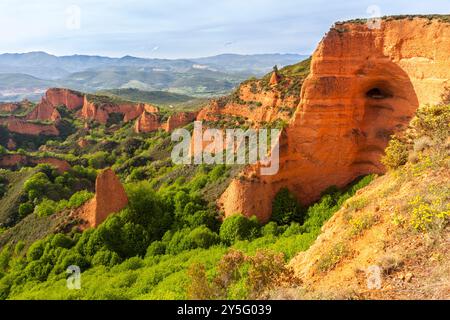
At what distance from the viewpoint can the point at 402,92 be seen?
24359mm

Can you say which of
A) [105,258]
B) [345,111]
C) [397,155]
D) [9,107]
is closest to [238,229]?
[105,258]

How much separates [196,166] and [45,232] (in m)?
15.6

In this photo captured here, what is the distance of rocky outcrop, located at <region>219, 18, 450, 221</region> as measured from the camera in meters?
23.6

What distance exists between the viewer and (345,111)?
2553cm

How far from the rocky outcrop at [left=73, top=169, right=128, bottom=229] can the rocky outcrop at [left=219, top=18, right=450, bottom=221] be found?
23.6ft

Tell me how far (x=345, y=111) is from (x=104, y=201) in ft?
56.7

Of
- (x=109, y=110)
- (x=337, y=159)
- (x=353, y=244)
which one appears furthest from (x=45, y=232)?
(x=109, y=110)

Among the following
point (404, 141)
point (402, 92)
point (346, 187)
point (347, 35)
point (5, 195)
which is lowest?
point (5, 195)

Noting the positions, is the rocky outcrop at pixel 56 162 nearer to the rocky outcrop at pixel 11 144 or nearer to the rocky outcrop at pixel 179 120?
the rocky outcrop at pixel 179 120

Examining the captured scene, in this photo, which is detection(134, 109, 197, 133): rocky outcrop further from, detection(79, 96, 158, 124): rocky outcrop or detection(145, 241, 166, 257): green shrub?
detection(145, 241, 166, 257): green shrub

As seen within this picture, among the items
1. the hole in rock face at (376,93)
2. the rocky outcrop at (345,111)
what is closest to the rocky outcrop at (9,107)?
the rocky outcrop at (345,111)

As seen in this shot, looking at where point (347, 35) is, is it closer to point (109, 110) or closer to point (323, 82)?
point (323, 82)

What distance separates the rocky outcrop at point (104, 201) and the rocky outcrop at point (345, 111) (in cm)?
721

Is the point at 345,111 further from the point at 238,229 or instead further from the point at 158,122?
the point at 158,122
